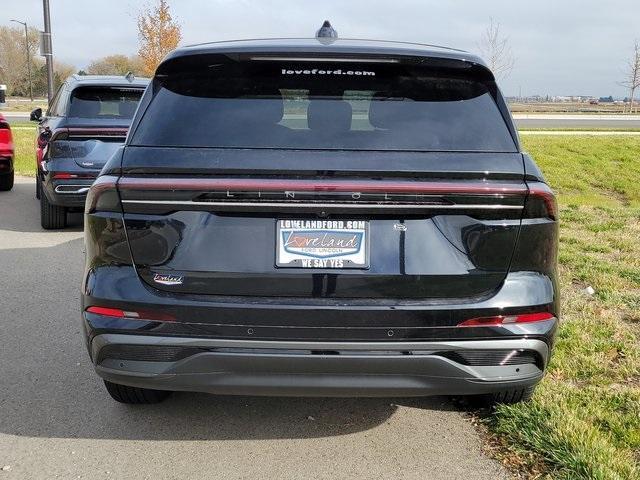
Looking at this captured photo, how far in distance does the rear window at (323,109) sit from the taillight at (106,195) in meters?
0.21

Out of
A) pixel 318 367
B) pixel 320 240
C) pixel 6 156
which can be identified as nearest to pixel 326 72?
pixel 320 240

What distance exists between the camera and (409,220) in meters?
2.70

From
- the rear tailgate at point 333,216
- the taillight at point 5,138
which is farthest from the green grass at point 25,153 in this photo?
the rear tailgate at point 333,216

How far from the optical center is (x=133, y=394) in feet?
11.4

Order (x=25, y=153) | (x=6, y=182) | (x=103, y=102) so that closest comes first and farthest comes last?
(x=103, y=102), (x=6, y=182), (x=25, y=153)

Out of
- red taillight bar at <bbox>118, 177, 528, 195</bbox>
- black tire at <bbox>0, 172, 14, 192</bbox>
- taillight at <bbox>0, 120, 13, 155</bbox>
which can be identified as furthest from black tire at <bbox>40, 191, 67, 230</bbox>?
red taillight bar at <bbox>118, 177, 528, 195</bbox>

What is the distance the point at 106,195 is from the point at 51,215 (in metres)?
6.29

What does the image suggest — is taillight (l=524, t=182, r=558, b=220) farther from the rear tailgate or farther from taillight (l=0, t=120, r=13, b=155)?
taillight (l=0, t=120, r=13, b=155)

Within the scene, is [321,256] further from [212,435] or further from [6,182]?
[6,182]

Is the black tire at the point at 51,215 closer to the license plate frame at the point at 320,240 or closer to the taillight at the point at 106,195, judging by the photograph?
the taillight at the point at 106,195

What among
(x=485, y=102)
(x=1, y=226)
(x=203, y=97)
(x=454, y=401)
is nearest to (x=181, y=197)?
(x=203, y=97)

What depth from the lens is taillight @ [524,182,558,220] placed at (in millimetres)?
2760

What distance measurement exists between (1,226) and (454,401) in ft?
23.6

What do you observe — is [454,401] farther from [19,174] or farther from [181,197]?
[19,174]
